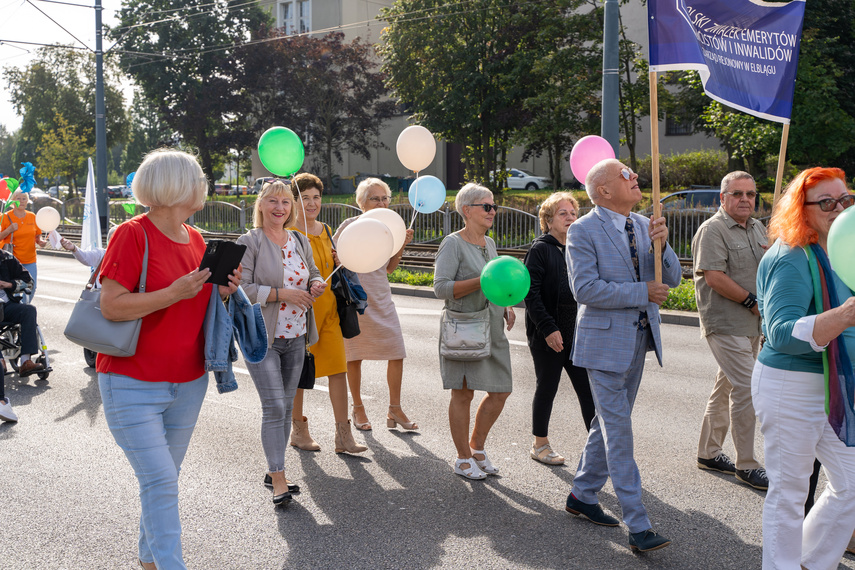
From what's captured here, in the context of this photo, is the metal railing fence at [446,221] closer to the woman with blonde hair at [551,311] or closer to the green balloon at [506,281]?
the woman with blonde hair at [551,311]

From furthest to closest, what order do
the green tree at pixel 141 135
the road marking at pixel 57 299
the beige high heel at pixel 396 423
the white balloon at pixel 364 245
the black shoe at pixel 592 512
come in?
the green tree at pixel 141 135, the road marking at pixel 57 299, the beige high heel at pixel 396 423, the white balloon at pixel 364 245, the black shoe at pixel 592 512

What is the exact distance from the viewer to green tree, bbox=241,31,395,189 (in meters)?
37.9

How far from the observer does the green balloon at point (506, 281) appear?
451 cm

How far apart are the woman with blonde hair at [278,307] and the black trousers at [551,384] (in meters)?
1.54

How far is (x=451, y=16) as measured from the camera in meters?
24.1

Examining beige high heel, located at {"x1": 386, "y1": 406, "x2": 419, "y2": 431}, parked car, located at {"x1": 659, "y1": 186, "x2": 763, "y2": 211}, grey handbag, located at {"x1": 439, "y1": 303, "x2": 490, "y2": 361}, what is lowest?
beige high heel, located at {"x1": 386, "y1": 406, "x2": 419, "y2": 431}

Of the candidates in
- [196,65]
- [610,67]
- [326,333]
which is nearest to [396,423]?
[326,333]

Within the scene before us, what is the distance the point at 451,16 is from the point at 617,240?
21.6 m

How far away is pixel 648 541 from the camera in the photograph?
3787mm

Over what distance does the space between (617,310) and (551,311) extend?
1.26 metres

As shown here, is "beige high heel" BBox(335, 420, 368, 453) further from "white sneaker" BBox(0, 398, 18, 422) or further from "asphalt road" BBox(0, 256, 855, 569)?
"white sneaker" BBox(0, 398, 18, 422)

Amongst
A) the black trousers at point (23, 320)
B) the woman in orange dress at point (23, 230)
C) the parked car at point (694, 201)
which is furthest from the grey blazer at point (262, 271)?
the parked car at point (694, 201)

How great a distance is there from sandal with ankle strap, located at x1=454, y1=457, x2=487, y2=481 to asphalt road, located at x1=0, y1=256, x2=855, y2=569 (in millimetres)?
60

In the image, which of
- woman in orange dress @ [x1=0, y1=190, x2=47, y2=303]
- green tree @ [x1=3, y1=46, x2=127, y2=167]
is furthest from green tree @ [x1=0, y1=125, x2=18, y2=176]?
woman in orange dress @ [x1=0, y1=190, x2=47, y2=303]
